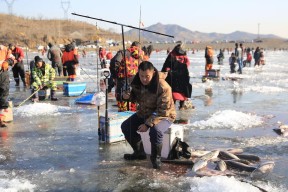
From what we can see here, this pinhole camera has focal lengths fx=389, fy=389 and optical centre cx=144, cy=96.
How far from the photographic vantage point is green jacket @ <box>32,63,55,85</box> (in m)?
11.9

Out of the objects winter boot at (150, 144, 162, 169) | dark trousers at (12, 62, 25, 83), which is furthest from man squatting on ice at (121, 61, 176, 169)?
dark trousers at (12, 62, 25, 83)

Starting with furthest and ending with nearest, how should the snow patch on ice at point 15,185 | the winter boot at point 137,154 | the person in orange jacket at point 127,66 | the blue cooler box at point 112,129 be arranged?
the person in orange jacket at point 127,66 → the blue cooler box at point 112,129 → the winter boot at point 137,154 → the snow patch on ice at point 15,185

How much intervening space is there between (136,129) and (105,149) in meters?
A: 0.93

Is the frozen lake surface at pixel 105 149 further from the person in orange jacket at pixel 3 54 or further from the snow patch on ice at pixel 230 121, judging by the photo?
the person in orange jacket at pixel 3 54

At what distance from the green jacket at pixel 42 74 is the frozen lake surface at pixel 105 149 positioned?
2.97 feet

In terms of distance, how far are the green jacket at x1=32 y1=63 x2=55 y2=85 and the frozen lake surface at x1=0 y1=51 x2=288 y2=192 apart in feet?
2.97

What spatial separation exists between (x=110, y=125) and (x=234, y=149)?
2.17m

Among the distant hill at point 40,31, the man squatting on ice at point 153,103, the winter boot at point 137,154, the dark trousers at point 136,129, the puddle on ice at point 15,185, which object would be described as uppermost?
the distant hill at point 40,31

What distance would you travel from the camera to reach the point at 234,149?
644cm

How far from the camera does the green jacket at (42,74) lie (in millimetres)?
11875

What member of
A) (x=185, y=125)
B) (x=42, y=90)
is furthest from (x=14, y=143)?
(x=42, y=90)

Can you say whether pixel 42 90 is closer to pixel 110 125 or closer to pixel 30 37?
pixel 110 125

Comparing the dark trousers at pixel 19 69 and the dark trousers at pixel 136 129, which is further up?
the dark trousers at pixel 19 69

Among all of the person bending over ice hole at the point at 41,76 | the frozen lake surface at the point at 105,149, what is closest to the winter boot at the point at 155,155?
the frozen lake surface at the point at 105,149
